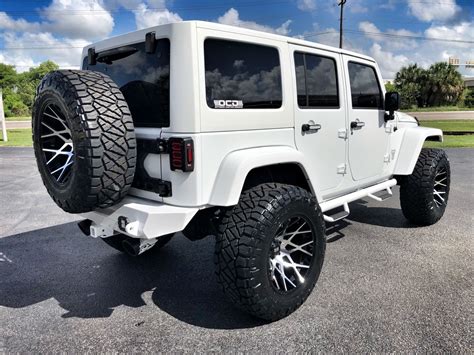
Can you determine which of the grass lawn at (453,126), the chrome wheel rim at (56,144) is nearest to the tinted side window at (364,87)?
the chrome wheel rim at (56,144)

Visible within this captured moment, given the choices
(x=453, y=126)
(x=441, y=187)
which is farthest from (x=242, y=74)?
(x=453, y=126)

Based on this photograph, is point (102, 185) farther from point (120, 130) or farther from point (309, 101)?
point (309, 101)

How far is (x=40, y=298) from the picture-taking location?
3314mm

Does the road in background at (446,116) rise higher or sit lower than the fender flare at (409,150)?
higher

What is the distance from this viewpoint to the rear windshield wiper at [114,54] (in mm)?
2934

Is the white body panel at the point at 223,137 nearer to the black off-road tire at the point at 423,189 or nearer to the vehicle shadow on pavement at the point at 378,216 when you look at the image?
the black off-road tire at the point at 423,189

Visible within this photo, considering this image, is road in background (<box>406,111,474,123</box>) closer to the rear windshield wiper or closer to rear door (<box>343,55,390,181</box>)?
rear door (<box>343,55,390,181</box>)

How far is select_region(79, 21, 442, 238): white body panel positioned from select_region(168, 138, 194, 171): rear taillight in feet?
0.12

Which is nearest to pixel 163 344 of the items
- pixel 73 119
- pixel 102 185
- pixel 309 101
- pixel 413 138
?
pixel 102 185

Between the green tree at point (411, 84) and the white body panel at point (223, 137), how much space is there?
4137 centimetres

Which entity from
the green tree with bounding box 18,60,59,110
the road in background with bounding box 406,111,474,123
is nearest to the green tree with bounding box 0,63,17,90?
the green tree with bounding box 18,60,59,110

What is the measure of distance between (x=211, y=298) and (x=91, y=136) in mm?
1653

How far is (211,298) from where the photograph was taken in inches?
128

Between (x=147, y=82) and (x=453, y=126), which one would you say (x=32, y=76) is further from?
(x=147, y=82)
